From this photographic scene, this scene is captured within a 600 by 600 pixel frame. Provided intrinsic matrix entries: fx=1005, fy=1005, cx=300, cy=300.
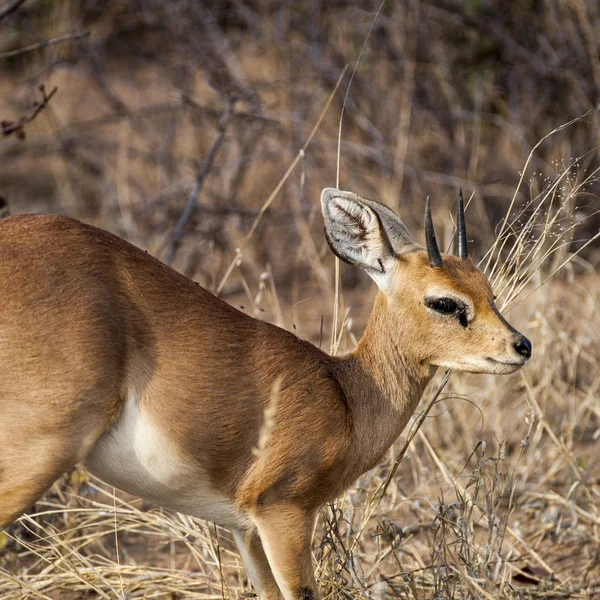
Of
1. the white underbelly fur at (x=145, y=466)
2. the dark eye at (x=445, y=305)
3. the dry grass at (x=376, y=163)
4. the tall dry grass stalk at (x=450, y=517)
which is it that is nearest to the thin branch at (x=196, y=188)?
the dry grass at (x=376, y=163)

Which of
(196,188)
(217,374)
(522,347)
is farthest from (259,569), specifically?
(196,188)

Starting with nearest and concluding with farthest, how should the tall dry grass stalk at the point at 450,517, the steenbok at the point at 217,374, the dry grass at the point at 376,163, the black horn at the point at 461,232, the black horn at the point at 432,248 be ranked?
the steenbok at the point at 217,374 < the black horn at the point at 432,248 < the black horn at the point at 461,232 < the tall dry grass stalk at the point at 450,517 < the dry grass at the point at 376,163

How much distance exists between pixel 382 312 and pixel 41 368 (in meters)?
1.34

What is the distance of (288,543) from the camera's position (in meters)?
3.49

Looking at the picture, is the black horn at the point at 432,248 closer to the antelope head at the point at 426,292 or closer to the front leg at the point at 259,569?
the antelope head at the point at 426,292

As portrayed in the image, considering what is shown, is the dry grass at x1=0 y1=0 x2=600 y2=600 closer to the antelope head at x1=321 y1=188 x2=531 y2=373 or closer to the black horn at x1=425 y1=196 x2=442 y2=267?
the antelope head at x1=321 y1=188 x2=531 y2=373

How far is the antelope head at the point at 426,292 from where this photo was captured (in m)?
3.61

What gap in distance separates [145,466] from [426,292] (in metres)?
1.18

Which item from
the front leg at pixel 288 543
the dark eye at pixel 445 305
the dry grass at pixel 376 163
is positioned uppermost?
the dark eye at pixel 445 305

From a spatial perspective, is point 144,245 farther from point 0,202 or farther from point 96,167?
point 0,202

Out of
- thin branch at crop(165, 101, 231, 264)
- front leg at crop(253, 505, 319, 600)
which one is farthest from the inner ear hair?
thin branch at crop(165, 101, 231, 264)

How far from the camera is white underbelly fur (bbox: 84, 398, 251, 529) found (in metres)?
3.32

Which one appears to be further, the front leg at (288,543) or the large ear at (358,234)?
the large ear at (358,234)

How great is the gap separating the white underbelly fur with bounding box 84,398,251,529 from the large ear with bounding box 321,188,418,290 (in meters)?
0.99
